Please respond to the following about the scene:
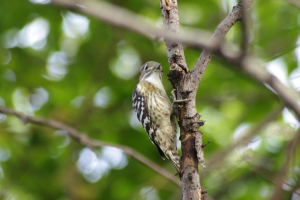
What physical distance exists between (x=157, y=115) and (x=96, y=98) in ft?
6.88

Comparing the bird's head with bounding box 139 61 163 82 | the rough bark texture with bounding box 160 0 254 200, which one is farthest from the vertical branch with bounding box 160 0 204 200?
the bird's head with bounding box 139 61 163 82

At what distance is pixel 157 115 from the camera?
5.25m

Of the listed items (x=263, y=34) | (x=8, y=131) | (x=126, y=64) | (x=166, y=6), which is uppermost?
(x=126, y=64)

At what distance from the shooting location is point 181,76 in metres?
3.36

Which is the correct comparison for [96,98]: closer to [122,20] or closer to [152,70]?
[152,70]

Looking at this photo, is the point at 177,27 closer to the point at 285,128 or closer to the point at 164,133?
the point at 285,128

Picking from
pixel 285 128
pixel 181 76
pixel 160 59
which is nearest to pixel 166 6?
pixel 181 76

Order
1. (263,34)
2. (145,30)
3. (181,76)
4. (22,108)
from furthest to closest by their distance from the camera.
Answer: (22,108)
(263,34)
(181,76)
(145,30)

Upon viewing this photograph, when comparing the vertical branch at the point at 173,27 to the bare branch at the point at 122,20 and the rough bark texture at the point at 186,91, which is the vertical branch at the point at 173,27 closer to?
the rough bark texture at the point at 186,91

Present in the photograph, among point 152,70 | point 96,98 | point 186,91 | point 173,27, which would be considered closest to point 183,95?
point 186,91

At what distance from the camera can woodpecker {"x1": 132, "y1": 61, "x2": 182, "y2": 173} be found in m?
5.20

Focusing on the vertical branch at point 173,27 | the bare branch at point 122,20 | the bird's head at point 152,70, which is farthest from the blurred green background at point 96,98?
the bare branch at point 122,20

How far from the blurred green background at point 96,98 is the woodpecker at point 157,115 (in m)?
1.15

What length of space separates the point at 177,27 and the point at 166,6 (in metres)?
0.30
